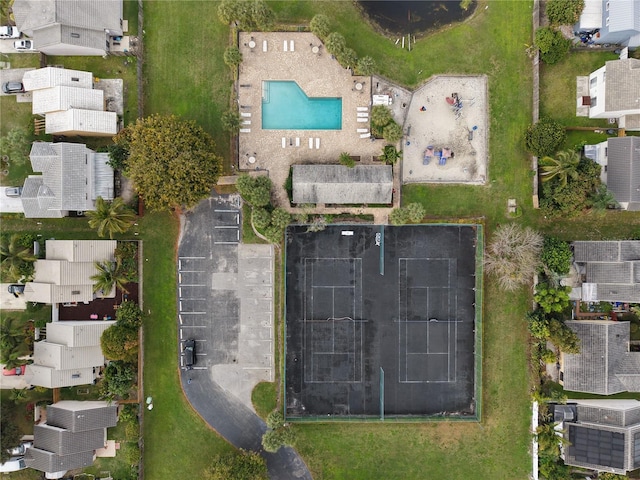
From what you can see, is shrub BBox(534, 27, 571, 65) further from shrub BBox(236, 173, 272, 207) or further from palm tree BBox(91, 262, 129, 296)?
palm tree BBox(91, 262, 129, 296)

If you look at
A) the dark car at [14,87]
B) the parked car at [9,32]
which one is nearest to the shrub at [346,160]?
the dark car at [14,87]

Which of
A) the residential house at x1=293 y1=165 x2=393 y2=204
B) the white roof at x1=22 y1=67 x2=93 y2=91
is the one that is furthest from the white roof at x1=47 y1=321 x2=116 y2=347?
the residential house at x1=293 y1=165 x2=393 y2=204

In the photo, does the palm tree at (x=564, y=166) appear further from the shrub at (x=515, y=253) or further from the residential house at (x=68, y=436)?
the residential house at (x=68, y=436)

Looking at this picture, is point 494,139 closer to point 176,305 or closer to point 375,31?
point 375,31

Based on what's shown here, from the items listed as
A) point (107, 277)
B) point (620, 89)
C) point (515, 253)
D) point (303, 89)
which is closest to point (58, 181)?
point (107, 277)

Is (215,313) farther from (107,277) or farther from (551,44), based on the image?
(551,44)

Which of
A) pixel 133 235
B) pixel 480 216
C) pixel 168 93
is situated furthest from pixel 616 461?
pixel 168 93
